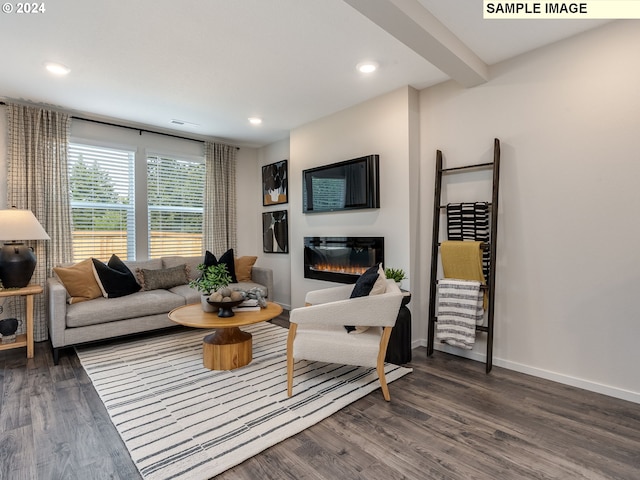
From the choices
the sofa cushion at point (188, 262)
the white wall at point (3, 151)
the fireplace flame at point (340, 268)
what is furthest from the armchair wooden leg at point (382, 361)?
the white wall at point (3, 151)

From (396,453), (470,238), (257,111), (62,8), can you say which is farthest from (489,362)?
(62,8)

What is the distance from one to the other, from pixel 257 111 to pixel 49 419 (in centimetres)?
336

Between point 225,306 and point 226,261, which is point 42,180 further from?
point 225,306

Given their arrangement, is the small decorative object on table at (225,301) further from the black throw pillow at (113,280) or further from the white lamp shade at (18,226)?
the white lamp shade at (18,226)

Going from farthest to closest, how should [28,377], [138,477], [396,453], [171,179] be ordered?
[171,179] → [28,377] → [396,453] → [138,477]

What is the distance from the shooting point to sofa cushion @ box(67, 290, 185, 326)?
125 inches

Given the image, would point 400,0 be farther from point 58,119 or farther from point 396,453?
point 58,119

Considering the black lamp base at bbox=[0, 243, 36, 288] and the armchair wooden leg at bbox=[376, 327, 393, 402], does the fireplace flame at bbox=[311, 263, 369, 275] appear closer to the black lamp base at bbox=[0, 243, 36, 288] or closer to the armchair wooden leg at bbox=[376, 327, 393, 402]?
the armchair wooden leg at bbox=[376, 327, 393, 402]

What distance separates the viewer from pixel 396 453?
1.77 meters

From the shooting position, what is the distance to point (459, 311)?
9.72ft

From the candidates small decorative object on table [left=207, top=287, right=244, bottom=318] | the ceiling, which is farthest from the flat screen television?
small decorative object on table [left=207, top=287, right=244, bottom=318]

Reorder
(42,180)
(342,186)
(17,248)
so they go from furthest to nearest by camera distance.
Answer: (342,186), (42,180), (17,248)

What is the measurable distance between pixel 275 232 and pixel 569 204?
3.70 m

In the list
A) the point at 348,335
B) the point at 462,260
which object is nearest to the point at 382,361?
the point at 348,335
